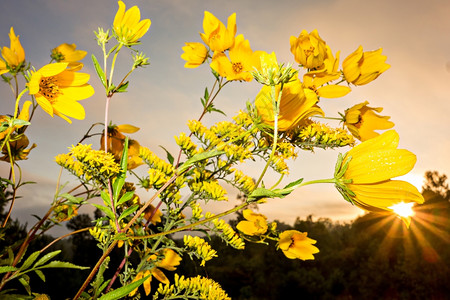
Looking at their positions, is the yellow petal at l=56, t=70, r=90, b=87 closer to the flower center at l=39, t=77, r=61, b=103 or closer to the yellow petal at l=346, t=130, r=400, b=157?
the flower center at l=39, t=77, r=61, b=103

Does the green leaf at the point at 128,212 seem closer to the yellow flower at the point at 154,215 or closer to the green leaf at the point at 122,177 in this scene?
the green leaf at the point at 122,177

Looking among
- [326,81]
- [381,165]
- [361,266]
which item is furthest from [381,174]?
[361,266]

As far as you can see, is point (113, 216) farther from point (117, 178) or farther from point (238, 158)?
point (238, 158)

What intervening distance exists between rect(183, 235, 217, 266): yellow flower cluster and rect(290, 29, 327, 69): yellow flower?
0.45 m

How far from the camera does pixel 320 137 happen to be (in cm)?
81

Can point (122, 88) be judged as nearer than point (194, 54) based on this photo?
Yes

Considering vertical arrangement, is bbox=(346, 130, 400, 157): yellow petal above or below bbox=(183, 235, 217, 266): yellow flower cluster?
above

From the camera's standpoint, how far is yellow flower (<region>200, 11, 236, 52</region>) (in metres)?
0.72

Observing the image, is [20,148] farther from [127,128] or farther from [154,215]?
[154,215]

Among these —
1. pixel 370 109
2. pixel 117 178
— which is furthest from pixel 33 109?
pixel 370 109

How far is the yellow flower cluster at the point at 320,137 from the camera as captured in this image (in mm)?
774

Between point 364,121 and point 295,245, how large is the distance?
33 cm

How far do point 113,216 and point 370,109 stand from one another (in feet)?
1.95

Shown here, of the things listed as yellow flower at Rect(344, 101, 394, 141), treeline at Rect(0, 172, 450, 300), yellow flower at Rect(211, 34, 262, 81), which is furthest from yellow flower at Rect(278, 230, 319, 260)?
treeline at Rect(0, 172, 450, 300)
